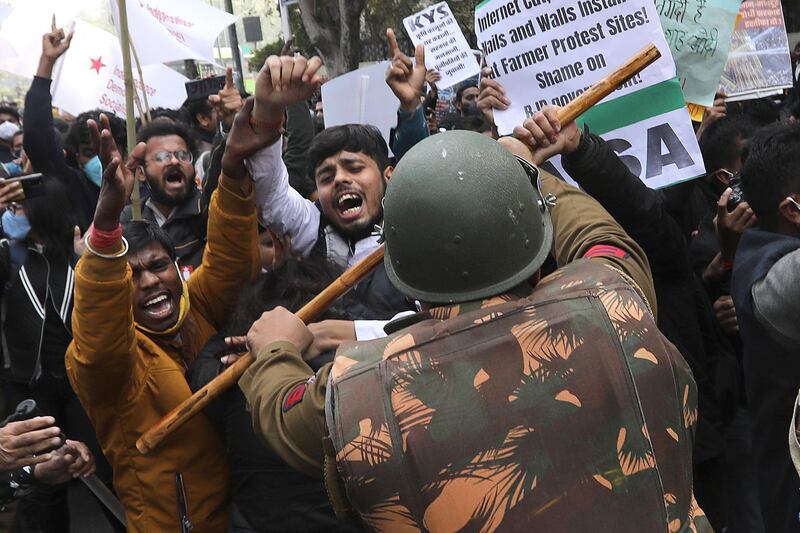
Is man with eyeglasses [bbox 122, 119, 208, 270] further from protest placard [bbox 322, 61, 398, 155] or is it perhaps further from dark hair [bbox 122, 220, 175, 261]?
dark hair [bbox 122, 220, 175, 261]

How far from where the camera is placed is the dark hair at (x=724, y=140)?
15.4 ft

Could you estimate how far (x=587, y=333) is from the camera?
1.69 metres

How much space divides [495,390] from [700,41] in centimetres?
275

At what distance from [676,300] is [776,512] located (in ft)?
2.87

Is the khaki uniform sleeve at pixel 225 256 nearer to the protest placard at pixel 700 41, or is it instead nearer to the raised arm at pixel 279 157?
the raised arm at pixel 279 157

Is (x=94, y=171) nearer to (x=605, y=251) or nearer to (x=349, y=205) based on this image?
(x=349, y=205)

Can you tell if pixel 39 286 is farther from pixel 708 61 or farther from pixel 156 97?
pixel 156 97

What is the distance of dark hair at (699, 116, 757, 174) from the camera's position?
469 centimetres

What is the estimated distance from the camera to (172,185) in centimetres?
498

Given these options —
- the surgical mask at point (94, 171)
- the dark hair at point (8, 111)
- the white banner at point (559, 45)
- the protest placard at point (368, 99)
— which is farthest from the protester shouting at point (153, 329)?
the dark hair at point (8, 111)

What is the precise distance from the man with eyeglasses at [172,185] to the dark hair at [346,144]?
3.42 ft

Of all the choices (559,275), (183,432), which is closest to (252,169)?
(183,432)

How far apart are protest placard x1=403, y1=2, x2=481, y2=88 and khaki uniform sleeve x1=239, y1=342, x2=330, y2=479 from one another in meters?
5.30

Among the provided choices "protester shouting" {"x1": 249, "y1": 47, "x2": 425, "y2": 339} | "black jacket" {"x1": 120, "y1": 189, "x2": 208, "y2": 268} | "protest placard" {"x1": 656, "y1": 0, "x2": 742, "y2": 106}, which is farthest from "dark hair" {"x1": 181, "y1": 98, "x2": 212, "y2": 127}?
"protest placard" {"x1": 656, "y1": 0, "x2": 742, "y2": 106}
